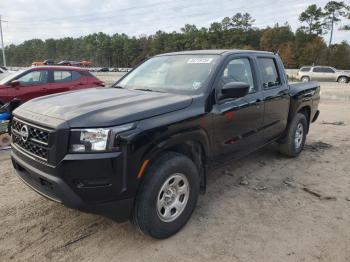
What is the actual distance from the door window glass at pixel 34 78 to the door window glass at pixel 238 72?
22.4ft

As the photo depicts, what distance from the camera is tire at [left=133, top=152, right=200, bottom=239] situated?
307 cm

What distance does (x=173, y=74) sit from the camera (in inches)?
166

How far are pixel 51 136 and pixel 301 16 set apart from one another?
83.9 meters

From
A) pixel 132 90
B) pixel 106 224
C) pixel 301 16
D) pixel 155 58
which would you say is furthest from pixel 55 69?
pixel 301 16

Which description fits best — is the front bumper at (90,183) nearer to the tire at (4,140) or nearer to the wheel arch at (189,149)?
the wheel arch at (189,149)

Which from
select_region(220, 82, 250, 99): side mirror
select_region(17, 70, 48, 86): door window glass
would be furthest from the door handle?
select_region(17, 70, 48, 86): door window glass

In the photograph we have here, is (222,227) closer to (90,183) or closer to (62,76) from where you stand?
(90,183)

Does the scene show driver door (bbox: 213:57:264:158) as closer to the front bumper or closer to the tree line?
the front bumper

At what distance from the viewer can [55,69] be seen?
986 centimetres

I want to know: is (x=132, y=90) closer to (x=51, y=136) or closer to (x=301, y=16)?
(x=51, y=136)

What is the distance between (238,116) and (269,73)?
1.43 metres

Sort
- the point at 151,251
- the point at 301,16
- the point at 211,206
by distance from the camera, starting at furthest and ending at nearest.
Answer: the point at 301,16 → the point at 211,206 → the point at 151,251

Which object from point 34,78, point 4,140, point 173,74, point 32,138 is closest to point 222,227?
point 173,74

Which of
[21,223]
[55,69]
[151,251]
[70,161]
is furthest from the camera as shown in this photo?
[55,69]
